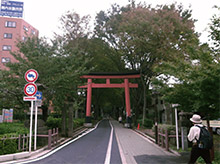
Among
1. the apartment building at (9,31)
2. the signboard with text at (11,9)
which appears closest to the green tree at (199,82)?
the apartment building at (9,31)

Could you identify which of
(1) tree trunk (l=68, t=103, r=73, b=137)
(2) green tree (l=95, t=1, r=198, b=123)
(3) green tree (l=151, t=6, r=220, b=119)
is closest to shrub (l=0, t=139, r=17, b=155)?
(3) green tree (l=151, t=6, r=220, b=119)

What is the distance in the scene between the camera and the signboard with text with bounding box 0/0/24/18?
37125 millimetres

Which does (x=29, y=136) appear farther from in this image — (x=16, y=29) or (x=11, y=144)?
(x=16, y=29)

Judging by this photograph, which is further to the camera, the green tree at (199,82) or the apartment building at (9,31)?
the apartment building at (9,31)

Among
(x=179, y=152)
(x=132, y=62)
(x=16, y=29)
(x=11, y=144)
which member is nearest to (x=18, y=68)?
(x=11, y=144)

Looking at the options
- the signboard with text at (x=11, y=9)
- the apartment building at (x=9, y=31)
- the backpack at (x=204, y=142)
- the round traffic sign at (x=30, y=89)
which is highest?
the signboard with text at (x=11, y=9)

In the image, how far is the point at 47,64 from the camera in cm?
1164

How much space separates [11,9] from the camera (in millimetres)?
37438

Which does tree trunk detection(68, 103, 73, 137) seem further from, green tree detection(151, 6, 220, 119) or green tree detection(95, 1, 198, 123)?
green tree detection(151, 6, 220, 119)

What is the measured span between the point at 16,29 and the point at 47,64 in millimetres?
28992

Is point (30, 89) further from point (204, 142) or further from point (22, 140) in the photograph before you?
point (204, 142)

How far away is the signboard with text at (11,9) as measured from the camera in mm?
37125

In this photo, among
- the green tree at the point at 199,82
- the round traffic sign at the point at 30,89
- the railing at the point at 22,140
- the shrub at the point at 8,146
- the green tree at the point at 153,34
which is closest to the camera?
the green tree at the point at 199,82

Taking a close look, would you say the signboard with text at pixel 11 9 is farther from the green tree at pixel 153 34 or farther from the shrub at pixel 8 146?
the shrub at pixel 8 146
